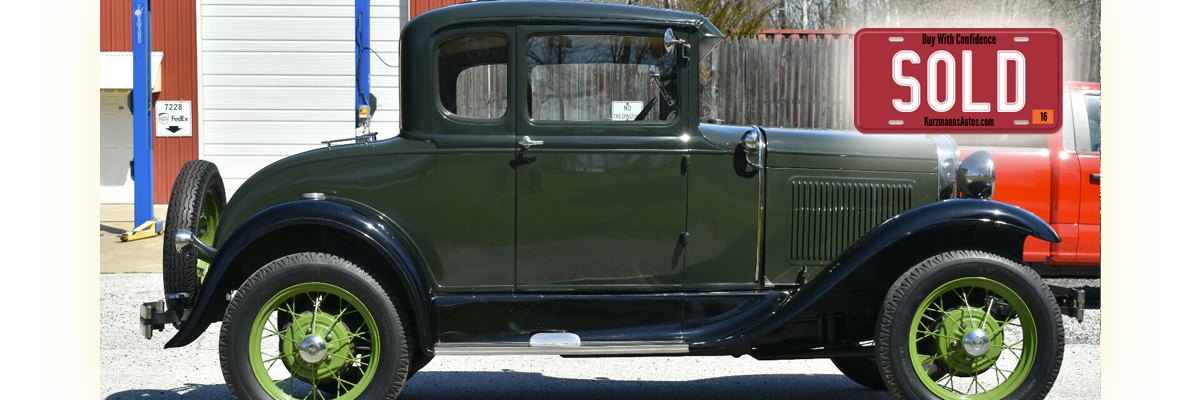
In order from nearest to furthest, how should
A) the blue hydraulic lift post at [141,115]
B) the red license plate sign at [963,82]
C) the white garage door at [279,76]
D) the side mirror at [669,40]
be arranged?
the side mirror at [669,40] → the red license plate sign at [963,82] → the blue hydraulic lift post at [141,115] → the white garage door at [279,76]

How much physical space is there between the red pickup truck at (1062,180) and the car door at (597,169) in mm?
3806

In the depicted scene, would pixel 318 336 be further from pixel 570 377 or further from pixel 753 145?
pixel 753 145

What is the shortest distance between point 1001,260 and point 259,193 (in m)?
3.10

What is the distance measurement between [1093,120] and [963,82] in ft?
9.55

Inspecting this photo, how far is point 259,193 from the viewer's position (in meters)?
4.23

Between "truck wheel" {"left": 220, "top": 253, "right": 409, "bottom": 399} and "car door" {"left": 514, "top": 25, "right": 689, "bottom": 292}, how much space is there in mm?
607

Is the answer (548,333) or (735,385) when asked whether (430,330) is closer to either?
(548,333)

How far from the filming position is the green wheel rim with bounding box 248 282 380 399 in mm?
3994

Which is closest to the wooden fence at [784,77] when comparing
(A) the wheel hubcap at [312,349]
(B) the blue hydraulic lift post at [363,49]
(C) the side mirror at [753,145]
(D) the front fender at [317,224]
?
(B) the blue hydraulic lift post at [363,49]

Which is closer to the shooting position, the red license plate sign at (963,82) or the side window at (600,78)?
the side window at (600,78)

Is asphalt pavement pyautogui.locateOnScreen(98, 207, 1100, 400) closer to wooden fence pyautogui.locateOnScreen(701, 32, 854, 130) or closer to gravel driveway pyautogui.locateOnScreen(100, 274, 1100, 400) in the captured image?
gravel driveway pyautogui.locateOnScreen(100, 274, 1100, 400)

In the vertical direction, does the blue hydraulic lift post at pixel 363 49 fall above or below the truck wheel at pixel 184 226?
above

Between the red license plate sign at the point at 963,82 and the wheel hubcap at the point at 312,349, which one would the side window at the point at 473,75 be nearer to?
the wheel hubcap at the point at 312,349

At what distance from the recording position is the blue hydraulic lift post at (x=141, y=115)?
33.3ft
